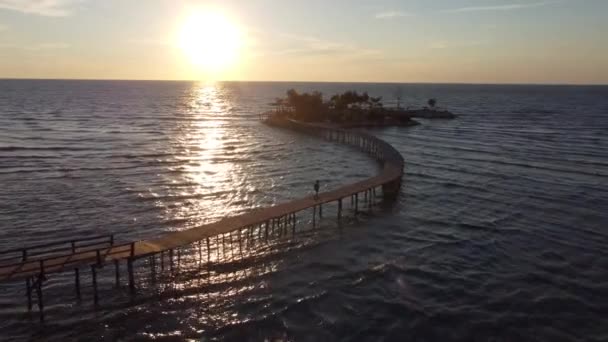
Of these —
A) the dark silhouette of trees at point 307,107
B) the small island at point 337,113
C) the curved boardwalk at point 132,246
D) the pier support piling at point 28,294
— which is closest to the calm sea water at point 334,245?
the pier support piling at point 28,294

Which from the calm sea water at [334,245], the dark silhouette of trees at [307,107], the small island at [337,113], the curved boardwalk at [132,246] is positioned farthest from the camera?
the dark silhouette of trees at [307,107]

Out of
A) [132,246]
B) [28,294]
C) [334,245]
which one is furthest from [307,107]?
[28,294]

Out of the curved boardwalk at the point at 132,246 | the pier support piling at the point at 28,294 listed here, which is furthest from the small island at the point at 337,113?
the pier support piling at the point at 28,294

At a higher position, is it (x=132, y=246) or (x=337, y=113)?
(x=337, y=113)

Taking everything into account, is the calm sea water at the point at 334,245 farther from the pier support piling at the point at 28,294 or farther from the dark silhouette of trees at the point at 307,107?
the dark silhouette of trees at the point at 307,107

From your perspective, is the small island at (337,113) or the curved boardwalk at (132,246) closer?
the curved boardwalk at (132,246)

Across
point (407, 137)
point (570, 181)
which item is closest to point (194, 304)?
point (570, 181)

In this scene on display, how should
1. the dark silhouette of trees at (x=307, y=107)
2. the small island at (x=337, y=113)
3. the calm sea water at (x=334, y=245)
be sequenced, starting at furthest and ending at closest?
the dark silhouette of trees at (x=307, y=107) < the small island at (x=337, y=113) < the calm sea water at (x=334, y=245)

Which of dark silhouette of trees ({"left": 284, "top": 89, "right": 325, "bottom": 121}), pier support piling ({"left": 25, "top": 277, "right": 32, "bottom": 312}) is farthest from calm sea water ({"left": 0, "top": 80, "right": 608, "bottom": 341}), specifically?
dark silhouette of trees ({"left": 284, "top": 89, "right": 325, "bottom": 121})

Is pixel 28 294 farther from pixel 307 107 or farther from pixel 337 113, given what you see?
pixel 337 113

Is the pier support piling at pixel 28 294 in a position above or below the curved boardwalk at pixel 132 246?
below
